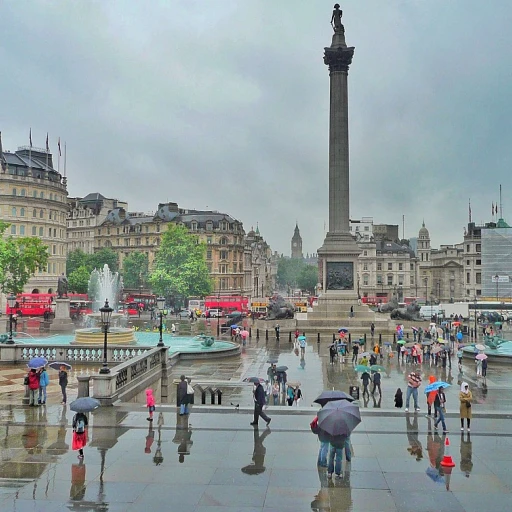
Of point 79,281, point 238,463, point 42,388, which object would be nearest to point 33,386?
point 42,388

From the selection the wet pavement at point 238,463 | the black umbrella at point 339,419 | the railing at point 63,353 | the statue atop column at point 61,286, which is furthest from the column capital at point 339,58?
the black umbrella at point 339,419

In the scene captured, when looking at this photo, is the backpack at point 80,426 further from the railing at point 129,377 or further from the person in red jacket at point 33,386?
the person in red jacket at point 33,386

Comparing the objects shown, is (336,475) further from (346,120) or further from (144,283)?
(144,283)

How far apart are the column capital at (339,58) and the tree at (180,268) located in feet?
131

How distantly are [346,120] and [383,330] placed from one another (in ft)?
74.5

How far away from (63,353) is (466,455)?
72.7 ft

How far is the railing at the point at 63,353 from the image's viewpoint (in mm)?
29984

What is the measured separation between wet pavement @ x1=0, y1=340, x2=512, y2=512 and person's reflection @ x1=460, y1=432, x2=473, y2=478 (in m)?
0.03

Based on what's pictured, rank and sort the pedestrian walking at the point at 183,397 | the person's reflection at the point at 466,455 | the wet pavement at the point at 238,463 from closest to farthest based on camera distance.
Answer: the wet pavement at the point at 238,463 → the person's reflection at the point at 466,455 → the pedestrian walking at the point at 183,397

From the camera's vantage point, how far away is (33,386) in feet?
65.0

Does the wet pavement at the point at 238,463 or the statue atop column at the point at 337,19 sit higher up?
the statue atop column at the point at 337,19

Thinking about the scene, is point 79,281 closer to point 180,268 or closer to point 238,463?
point 180,268

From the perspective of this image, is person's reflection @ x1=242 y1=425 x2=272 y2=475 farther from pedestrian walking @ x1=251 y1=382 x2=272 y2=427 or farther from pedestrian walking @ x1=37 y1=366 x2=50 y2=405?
pedestrian walking @ x1=37 y1=366 x2=50 y2=405

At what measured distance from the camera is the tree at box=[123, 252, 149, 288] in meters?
113
